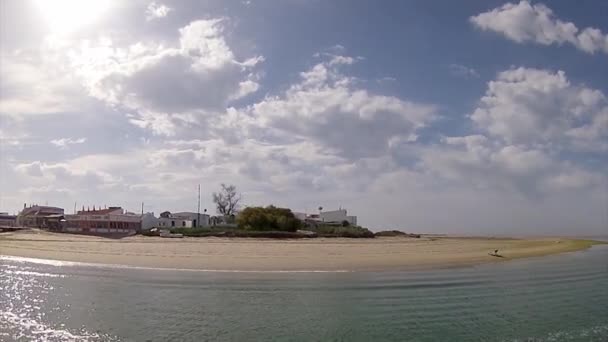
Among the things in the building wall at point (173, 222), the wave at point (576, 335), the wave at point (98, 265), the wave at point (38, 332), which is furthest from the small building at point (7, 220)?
the wave at point (576, 335)

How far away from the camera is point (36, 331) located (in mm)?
16781

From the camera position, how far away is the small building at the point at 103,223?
8925 cm

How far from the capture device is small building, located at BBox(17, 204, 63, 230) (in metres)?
105

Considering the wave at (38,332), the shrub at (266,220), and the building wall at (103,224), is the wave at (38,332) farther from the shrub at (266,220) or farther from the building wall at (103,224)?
the building wall at (103,224)

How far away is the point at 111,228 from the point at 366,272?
65.6 m

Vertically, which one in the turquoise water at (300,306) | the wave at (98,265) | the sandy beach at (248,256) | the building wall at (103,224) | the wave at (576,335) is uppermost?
the building wall at (103,224)

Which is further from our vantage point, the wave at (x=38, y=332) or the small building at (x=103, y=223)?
the small building at (x=103, y=223)

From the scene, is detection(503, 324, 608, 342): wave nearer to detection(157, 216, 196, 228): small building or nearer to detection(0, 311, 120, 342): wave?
detection(0, 311, 120, 342): wave

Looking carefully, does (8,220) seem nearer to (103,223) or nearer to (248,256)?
(103,223)

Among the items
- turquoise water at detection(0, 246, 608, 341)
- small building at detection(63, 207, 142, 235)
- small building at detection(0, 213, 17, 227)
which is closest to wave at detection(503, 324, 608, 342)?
turquoise water at detection(0, 246, 608, 341)

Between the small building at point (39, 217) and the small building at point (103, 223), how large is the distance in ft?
32.2

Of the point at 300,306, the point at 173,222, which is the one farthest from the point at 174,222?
the point at 300,306

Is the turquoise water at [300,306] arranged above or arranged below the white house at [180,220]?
below

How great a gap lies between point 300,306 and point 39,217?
112172 mm
